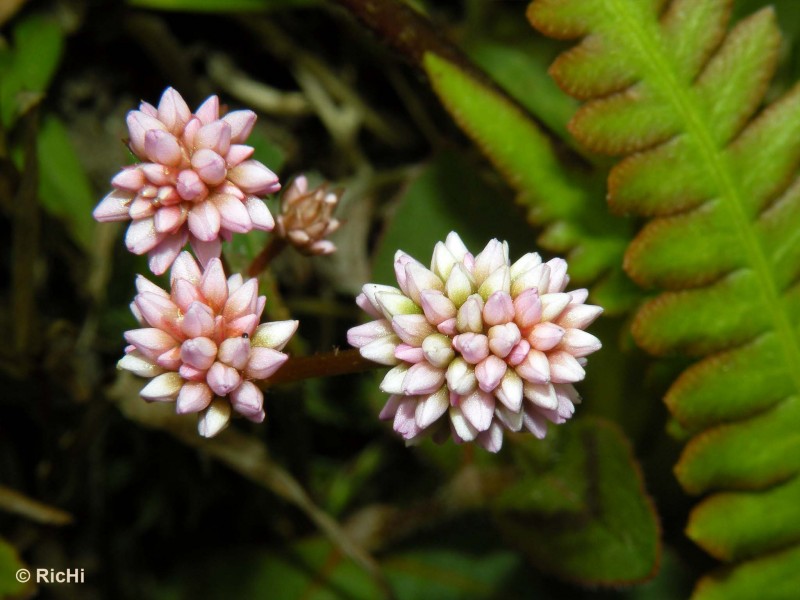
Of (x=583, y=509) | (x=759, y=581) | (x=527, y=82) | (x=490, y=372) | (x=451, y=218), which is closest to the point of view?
(x=490, y=372)

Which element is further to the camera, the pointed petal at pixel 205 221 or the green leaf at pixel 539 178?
the green leaf at pixel 539 178

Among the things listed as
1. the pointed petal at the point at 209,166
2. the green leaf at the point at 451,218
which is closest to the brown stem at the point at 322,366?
the pointed petal at the point at 209,166

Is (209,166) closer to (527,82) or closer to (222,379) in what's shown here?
(222,379)

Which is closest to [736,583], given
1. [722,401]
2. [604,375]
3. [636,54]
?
[722,401]

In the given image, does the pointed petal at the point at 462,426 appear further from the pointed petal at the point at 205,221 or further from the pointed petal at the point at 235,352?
the pointed petal at the point at 205,221

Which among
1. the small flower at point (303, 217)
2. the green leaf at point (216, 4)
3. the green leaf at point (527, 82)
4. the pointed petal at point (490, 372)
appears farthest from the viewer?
the green leaf at point (527, 82)

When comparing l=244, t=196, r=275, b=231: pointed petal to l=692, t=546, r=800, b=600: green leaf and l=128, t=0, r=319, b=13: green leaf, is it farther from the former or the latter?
l=692, t=546, r=800, b=600: green leaf

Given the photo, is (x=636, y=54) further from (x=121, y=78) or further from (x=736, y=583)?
(x=121, y=78)

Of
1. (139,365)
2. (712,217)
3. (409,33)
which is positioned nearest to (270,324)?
(139,365)
